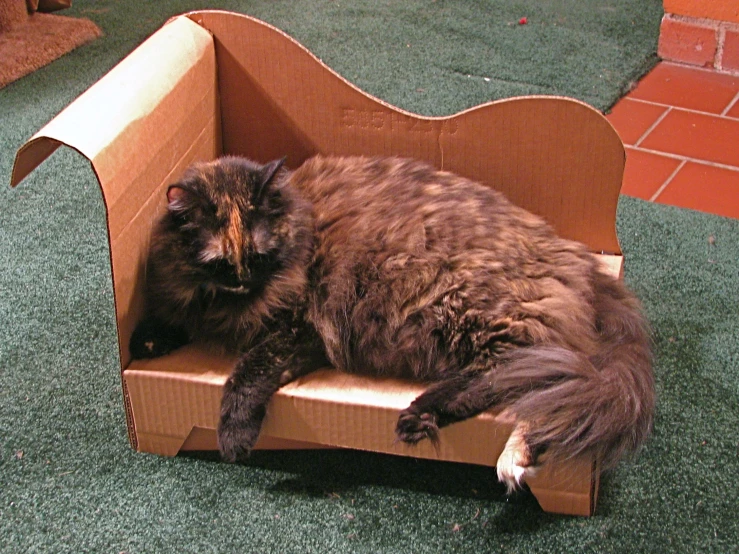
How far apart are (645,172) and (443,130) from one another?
3.28 ft

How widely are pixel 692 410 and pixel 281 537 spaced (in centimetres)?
85

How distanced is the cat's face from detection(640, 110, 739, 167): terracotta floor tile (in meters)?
1.65

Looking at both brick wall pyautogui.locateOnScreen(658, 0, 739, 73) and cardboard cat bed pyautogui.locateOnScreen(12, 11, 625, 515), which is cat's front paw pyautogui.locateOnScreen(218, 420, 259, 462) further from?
brick wall pyautogui.locateOnScreen(658, 0, 739, 73)

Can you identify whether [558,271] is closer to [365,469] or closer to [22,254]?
[365,469]

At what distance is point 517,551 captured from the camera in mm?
1380

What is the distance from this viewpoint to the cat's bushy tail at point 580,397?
4.31 feet

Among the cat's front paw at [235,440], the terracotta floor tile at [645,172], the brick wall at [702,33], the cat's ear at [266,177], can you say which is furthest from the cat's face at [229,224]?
the brick wall at [702,33]

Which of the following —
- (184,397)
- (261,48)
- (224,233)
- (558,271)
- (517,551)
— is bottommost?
(517,551)

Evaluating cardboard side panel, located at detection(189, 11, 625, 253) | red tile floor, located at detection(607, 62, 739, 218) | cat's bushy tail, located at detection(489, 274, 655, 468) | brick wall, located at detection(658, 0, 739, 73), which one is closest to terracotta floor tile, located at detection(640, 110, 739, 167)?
red tile floor, located at detection(607, 62, 739, 218)

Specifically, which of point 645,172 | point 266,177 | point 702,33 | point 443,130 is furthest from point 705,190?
point 266,177

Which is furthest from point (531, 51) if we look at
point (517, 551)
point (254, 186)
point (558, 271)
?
point (517, 551)

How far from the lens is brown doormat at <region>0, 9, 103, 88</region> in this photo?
2.95 meters

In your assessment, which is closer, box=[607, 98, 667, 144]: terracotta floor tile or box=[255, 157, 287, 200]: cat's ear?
box=[255, 157, 287, 200]: cat's ear

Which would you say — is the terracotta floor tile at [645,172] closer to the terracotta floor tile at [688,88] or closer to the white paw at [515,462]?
the terracotta floor tile at [688,88]
